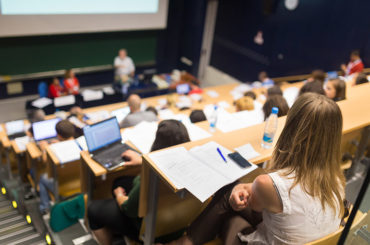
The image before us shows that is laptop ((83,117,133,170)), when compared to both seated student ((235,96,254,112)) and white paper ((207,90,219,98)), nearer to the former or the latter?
seated student ((235,96,254,112))

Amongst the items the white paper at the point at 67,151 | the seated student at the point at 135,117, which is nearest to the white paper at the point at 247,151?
the white paper at the point at 67,151

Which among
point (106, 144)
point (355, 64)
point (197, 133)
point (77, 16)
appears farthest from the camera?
point (77, 16)

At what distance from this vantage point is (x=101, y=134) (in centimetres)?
288

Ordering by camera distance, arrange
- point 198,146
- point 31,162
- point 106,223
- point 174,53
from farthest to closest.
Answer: point 174,53, point 31,162, point 106,223, point 198,146

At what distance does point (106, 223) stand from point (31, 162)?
74.4 inches

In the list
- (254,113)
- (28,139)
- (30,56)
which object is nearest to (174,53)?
(30,56)

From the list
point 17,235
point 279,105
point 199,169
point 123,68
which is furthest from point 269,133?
point 123,68

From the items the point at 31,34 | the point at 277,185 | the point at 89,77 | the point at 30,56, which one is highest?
the point at 277,185

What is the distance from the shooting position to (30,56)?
7023 mm

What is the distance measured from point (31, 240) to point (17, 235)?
0.15 meters

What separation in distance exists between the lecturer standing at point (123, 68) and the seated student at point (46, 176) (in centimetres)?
379

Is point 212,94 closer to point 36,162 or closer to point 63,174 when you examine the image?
point 36,162

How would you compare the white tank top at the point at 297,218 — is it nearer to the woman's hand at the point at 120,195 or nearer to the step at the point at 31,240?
the woman's hand at the point at 120,195

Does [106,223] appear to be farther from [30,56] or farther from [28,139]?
[30,56]
